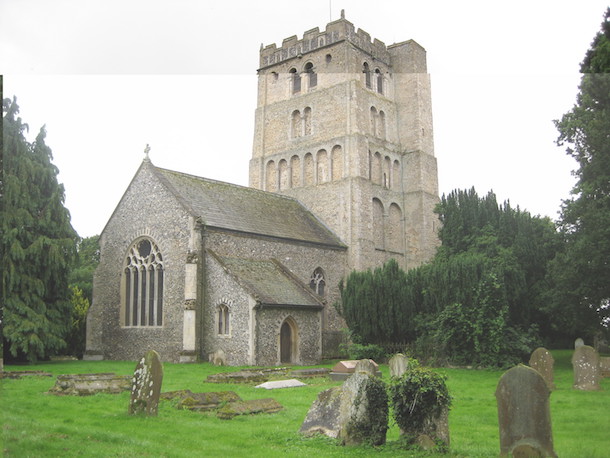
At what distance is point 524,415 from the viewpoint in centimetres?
717

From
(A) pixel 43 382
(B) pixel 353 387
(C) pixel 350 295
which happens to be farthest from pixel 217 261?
(B) pixel 353 387

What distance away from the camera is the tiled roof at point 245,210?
26.2 meters

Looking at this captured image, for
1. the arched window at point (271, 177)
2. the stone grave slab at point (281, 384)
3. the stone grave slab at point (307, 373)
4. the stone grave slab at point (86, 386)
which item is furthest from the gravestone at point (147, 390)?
the arched window at point (271, 177)

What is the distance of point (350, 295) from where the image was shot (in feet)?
83.4

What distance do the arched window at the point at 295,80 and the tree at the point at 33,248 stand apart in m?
17.7

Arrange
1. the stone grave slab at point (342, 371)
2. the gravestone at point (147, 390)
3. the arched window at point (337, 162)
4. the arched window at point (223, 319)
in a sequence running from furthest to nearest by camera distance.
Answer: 1. the arched window at point (337, 162)
2. the arched window at point (223, 319)
3. the stone grave slab at point (342, 371)
4. the gravestone at point (147, 390)

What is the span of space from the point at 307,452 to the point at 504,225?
2070 cm

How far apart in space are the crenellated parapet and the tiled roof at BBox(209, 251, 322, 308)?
1587 centimetres

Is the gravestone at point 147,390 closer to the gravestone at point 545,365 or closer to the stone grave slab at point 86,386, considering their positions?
the stone grave slab at point 86,386

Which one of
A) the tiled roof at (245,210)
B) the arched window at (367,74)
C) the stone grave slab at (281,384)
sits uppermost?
the arched window at (367,74)

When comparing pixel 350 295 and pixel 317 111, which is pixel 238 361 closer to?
pixel 350 295

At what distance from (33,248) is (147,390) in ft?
46.7

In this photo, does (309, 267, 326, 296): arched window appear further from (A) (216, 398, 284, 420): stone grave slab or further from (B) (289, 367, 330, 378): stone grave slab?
(A) (216, 398, 284, 420): stone grave slab

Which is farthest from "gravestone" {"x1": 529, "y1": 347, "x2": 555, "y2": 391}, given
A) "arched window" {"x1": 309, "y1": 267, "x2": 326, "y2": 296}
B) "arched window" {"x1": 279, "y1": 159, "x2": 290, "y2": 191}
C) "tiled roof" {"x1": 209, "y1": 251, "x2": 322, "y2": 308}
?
"arched window" {"x1": 279, "y1": 159, "x2": 290, "y2": 191}
